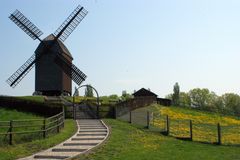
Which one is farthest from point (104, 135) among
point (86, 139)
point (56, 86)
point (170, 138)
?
point (56, 86)

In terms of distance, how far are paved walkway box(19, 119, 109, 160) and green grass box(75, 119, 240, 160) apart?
0.75m

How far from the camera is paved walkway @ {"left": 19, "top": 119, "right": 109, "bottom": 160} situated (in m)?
19.7

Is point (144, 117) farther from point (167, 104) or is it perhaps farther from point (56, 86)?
point (167, 104)

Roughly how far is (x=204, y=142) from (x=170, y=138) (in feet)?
7.82

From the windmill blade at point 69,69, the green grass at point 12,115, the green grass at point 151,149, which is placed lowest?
the green grass at point 151,149

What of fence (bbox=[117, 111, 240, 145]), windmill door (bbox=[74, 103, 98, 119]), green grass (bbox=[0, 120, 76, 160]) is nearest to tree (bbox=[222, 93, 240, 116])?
windmill door (bbox=[74, 103, 98, 119])

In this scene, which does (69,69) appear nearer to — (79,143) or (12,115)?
(12,115)

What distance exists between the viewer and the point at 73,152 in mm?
20766

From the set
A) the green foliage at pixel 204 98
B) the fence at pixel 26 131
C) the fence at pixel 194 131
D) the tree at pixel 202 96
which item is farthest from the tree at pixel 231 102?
the fence at pixel 26 131

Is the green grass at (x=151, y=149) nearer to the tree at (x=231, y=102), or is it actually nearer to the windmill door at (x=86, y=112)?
the windmill door at (x=86, y=112)

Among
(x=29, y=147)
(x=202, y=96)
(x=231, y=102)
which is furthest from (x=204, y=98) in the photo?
(x=29, y=147)

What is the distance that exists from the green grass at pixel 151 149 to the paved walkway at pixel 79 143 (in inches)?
29.7

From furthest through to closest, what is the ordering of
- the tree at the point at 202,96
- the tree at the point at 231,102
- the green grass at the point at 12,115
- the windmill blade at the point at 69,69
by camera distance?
the tree at the point at 202,96 → the tree at the point at 231,102 → the windmill blade at the point at 69,69 → the green grass at the point at 12,115

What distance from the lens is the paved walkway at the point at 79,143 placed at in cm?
1969
